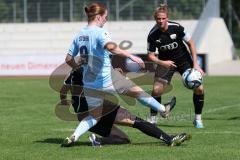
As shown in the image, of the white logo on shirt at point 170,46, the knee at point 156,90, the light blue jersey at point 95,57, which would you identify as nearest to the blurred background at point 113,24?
the knee at point 156,90

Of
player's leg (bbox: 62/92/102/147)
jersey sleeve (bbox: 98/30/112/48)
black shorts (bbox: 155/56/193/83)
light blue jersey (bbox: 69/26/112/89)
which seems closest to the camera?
jersey sleeve (bbox: 98/30/112/48)

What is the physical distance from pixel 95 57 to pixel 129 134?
2.04 meters

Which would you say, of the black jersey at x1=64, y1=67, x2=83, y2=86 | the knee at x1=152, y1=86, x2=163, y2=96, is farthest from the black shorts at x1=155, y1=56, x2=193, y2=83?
the black jersey at x1=64, y1=67, x2=83, y2=86

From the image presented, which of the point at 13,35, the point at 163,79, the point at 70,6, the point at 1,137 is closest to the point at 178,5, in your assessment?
the point at 70,6

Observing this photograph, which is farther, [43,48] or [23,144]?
[43,48]

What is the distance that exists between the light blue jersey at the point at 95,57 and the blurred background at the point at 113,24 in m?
29.1

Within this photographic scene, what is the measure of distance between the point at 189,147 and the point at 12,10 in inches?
1315

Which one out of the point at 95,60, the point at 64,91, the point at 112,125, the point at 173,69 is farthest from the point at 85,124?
the point at 173,69

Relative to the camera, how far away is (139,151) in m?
8.05

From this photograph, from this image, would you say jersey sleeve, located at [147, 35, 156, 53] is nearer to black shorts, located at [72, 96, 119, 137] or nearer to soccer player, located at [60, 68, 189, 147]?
soccer player, located at [60, 68, 189, 147]

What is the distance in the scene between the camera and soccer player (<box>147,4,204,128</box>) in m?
11.0

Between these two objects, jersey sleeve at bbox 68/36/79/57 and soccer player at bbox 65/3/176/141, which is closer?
soccer player at bbox 65/3/176/141

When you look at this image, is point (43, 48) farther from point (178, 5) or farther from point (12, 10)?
point (178, 5)

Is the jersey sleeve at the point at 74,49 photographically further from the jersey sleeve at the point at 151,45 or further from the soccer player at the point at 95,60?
the jersey sleeve at the point at 151,45
